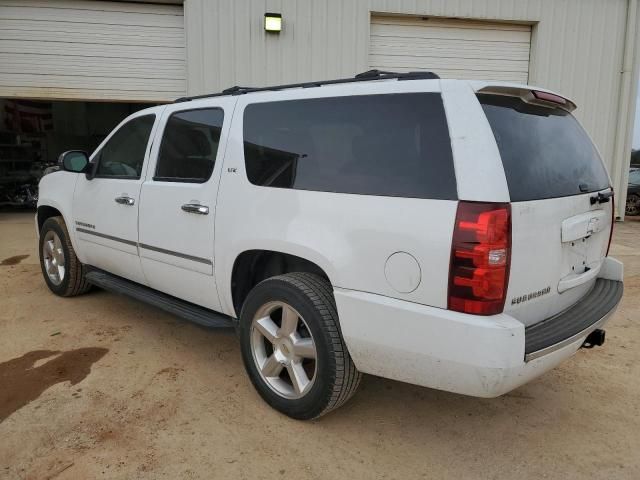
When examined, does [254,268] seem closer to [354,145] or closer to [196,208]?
[196,208]

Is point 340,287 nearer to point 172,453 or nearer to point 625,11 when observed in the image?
point 172,453

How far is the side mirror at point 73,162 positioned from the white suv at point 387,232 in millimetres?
1065

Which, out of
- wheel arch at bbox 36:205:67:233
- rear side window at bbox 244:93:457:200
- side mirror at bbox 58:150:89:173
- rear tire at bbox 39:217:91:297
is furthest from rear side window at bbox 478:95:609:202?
wheel arch at bbox 36:205:67:233

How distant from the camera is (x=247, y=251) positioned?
308cm

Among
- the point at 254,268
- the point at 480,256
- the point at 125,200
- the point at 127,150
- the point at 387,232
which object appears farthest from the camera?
the point at 127,150

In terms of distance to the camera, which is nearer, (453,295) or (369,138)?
(453,295)

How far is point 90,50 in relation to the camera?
9008mm

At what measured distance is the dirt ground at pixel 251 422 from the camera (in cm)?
252

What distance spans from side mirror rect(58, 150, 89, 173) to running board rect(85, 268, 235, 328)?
2.95 ft

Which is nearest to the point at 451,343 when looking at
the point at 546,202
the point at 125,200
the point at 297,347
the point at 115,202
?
the point at 546,202

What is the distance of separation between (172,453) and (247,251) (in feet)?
3.77

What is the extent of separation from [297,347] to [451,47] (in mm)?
8452

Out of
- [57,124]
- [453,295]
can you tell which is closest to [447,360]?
[453,295]

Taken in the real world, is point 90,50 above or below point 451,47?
below
